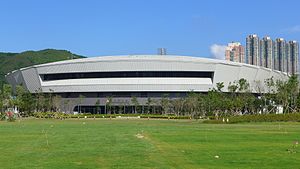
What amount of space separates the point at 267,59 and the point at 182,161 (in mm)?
184690

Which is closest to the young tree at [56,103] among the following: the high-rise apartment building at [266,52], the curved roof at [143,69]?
the curved roof at [143,69]

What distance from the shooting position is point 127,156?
61.7 ft

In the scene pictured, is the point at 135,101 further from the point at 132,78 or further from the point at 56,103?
the point at 56,103

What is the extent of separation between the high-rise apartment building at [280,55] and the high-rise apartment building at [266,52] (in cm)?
231

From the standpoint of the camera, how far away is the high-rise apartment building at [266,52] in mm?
191750

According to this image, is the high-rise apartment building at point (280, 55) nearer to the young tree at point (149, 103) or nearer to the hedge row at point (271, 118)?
the young tree at point (149, 103)

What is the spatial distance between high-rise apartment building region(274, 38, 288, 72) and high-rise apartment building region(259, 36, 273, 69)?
7.59ft

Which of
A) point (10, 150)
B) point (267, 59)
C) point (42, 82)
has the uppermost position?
point (267, 59)

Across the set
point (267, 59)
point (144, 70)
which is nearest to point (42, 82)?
point (144, 70)

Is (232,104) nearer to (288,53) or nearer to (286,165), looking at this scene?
(286,165)

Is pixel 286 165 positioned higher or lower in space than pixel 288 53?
lower

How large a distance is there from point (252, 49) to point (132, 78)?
7999 centimetres

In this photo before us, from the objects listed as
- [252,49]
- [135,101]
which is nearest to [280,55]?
[252,49]

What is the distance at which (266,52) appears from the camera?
193 metres
